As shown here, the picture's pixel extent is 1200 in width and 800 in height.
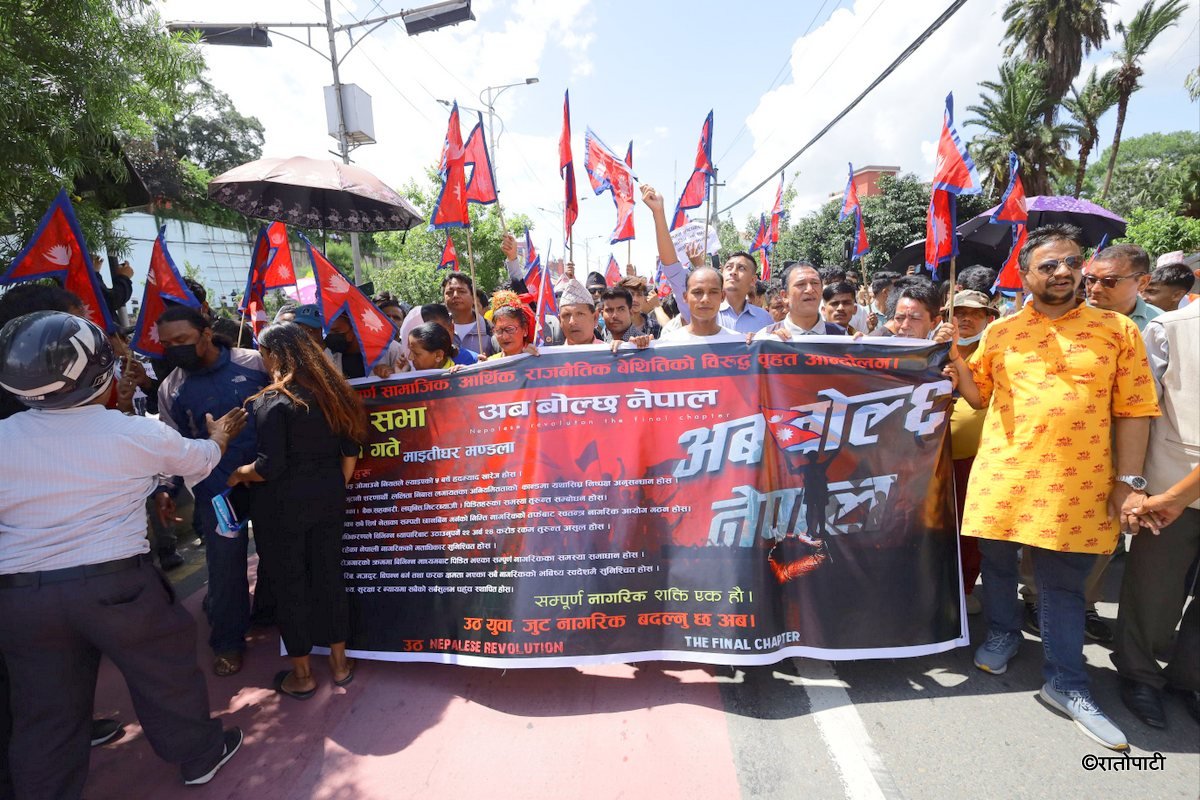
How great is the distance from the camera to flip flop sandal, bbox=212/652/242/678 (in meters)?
3.25

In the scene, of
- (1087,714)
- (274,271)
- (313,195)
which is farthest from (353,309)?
(1087,714)

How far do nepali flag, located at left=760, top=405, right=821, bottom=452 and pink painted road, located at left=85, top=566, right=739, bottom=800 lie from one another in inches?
48.4

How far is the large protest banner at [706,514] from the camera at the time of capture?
113 inches

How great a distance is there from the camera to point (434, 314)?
15.3 feet

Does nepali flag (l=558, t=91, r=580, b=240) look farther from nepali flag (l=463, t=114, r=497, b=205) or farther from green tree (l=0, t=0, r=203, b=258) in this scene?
green tree (l=0, t=0, r=203, b=258)

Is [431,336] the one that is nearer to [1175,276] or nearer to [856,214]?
[1175,276]

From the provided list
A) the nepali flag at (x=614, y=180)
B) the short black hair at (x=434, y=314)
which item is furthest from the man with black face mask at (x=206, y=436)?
the nepali flag at (x=614, y=180)

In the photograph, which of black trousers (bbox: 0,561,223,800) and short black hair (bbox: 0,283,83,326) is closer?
black trousers (bbox: 0,561,223,800)

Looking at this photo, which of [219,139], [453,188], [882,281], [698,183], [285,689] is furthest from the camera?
[219,139]

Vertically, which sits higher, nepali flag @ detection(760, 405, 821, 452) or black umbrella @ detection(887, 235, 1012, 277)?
black umbrella @ detection(887, 235, 1012, 277)

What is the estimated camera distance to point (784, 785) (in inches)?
89.7

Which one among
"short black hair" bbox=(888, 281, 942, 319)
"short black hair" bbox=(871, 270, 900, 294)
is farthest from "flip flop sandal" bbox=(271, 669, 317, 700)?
"short black hair" bbox=(871, 270, 900, 294)

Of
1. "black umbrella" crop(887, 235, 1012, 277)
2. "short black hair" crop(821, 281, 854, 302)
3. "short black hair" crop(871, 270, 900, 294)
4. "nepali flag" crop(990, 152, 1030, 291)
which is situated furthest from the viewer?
"black umbrella" crop(887, 235, 1012, 277)

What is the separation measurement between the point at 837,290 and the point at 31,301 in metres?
4.57
